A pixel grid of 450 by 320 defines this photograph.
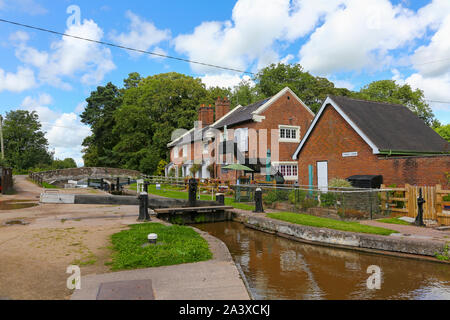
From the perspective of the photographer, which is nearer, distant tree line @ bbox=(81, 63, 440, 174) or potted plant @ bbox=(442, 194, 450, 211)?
potted plant @ bbox=(442, 194, 450, 211)

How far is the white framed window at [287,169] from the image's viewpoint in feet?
85.4

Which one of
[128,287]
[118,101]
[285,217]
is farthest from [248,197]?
[118,101]

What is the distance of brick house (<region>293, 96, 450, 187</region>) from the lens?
45.4 ft

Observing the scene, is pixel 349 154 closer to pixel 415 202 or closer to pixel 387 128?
pixel 387 128

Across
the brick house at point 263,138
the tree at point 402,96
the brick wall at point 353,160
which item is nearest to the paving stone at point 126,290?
the brick wall at point 353,160

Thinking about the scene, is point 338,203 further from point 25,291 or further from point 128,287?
point 25,291

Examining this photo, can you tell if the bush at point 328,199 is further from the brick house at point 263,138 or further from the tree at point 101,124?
the tree at point 101,124

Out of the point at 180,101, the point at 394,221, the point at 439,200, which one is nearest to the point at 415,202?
the point at 439,200

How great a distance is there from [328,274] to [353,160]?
10.9m

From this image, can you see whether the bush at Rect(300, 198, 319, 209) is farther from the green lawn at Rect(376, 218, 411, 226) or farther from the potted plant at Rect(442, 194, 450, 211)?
the potted plant at Rect(442, 194, 450, 211)

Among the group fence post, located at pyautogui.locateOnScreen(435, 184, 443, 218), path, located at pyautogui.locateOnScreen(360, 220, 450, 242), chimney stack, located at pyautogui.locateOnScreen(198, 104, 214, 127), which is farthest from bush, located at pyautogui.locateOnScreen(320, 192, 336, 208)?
chimney stack, located at pyautogui.locateOnScreen(198, 104, 214, 127)

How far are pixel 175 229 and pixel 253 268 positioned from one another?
10.6 ft

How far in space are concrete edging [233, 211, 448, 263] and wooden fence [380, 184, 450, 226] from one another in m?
3.41

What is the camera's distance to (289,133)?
2759cm
